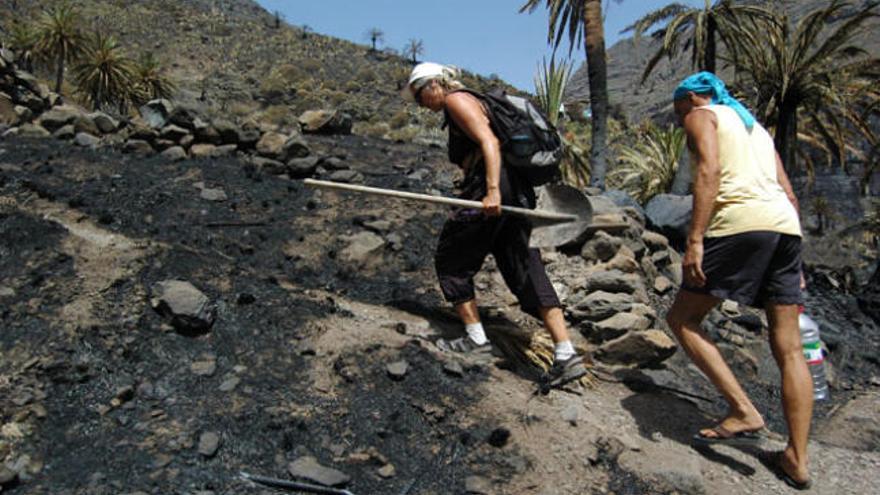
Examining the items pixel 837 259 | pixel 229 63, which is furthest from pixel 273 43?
pixel 837 259

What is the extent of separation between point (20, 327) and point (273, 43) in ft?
162

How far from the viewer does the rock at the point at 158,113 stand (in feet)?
22.7

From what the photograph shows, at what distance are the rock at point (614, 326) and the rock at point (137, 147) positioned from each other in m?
4.75

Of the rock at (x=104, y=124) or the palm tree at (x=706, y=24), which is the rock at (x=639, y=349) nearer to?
the rock at (x=104, y=124)

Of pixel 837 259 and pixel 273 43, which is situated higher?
pixel 273 43

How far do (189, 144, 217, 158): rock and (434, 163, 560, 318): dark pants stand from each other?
3998mm

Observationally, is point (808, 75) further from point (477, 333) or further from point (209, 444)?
point (209, 444)

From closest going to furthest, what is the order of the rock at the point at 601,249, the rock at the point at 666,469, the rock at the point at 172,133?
the rock at the point at 666,469, the rock at the point at 601,249, the rock at the point at 172,133

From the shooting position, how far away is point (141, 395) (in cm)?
280

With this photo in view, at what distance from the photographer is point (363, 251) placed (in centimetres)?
483

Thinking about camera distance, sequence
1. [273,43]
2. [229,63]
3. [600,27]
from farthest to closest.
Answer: [273,43] → [229,63] → [600,27]

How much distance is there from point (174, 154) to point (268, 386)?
13.9ft

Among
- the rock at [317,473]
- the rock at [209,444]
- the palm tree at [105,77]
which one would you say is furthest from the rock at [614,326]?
the palm tree at [105,77]

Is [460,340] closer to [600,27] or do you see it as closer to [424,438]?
[424,438]
